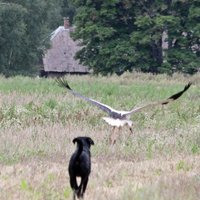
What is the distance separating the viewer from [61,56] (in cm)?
5841

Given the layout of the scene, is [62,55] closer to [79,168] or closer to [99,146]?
[99,146]

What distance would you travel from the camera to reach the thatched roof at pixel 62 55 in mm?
57344

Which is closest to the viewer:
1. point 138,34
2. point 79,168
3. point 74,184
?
point 79,168

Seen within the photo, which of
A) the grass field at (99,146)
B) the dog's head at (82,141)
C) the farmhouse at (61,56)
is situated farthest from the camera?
the farmhouse at (61,56)

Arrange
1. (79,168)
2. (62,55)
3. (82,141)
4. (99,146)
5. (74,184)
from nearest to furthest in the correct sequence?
(79,168) < (74,184) < (82,141) < (99,146) < (62,55)

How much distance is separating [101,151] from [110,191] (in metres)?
3.99

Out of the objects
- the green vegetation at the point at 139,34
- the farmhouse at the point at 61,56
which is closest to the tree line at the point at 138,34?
the green vegetation at the point at 139,34

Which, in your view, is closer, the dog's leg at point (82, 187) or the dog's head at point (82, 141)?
the dog's leg at point (82, 187)

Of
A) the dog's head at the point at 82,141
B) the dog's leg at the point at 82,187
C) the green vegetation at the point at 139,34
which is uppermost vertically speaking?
the dog's head at the point at 82,141

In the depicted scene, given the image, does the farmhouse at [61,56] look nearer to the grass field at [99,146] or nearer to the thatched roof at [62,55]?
the thatched roof at [62,55]

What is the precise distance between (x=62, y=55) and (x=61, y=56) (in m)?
0.10

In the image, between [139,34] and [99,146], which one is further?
[139,34]

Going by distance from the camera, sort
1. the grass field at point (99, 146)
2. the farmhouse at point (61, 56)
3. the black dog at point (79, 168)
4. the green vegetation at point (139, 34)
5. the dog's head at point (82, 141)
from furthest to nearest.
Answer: the farmhouse at point (61, 56) < the green vegetation at point (139, 34) < the grass field at point (99, 146) < the dog's head at point (82, 141) < the black dog at point (79, 168)

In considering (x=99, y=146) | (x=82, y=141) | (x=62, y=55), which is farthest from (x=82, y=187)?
(x=62, y=55)
